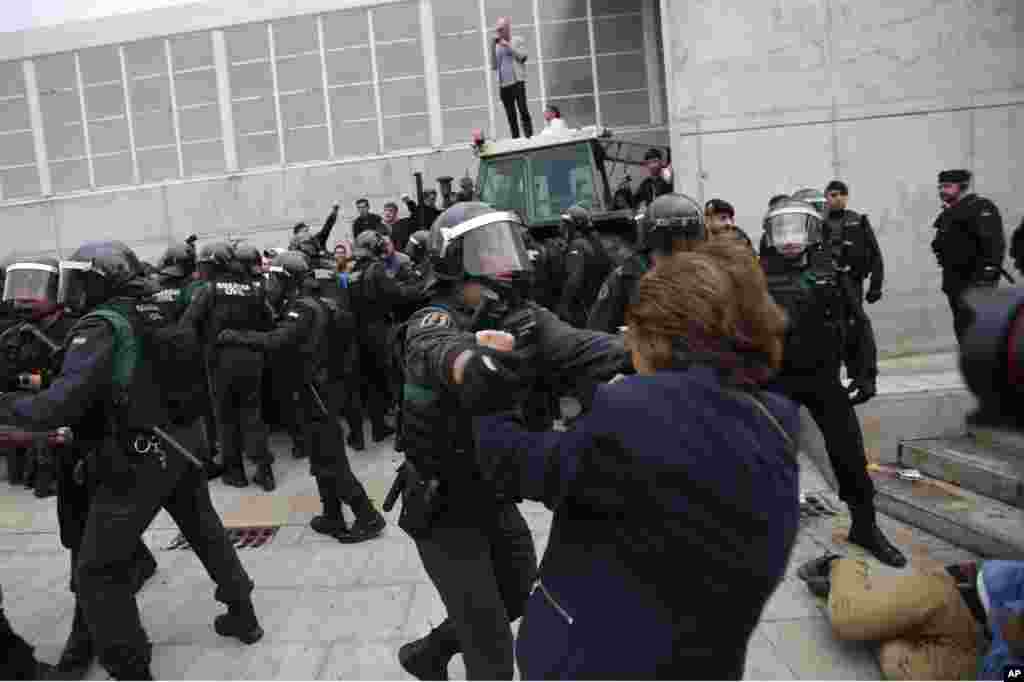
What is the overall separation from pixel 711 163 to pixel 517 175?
242 centimetres

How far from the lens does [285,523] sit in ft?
19.6

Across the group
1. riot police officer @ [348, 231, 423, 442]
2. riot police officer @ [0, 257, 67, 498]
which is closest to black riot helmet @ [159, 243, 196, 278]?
riot police officer @ [348, 231, 423, 442]

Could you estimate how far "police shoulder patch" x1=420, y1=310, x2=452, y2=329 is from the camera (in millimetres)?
2535

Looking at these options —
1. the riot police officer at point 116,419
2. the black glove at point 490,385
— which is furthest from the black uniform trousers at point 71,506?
the black glove at point 490,385

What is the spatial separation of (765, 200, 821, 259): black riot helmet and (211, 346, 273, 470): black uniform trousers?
180 inches

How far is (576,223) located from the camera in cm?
781

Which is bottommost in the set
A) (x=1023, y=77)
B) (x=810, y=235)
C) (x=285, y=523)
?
(x=285, y=523)

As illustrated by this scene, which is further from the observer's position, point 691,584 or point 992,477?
point 992,477

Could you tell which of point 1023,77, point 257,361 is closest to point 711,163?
point 1023,77

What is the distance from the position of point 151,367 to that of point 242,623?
1.46m

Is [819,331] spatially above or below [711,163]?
below

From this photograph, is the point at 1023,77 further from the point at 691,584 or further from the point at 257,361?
the point at 691,584

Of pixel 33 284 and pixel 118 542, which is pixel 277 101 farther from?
pixel 118 542

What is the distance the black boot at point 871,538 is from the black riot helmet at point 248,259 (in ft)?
17.1
